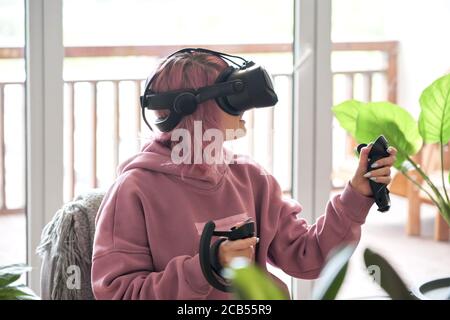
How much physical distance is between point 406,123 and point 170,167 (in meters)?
0.65

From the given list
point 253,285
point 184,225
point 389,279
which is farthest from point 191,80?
point 253,285

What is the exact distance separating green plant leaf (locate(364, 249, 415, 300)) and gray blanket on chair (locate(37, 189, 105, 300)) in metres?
0.93

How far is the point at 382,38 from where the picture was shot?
2758mm

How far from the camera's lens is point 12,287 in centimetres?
135

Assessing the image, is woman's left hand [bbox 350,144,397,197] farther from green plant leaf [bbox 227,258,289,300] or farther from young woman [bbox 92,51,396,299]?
green plant leaf [bbox 227,258,289,300]

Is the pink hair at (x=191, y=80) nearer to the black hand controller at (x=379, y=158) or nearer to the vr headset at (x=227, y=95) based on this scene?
the vr headset at (x=227, y=95)

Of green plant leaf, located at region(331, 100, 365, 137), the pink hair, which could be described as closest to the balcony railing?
green plant leaf, located at region(331, 100, 365, 137)

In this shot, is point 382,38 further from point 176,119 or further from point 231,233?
point 231,233

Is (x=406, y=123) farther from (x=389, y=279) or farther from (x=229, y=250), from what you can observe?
(x=389, y=279)

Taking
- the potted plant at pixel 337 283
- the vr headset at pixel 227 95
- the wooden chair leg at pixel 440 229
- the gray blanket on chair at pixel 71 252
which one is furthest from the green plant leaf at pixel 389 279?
the wooden chair leg at pixel 440 229

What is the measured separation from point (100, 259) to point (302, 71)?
3.86ft

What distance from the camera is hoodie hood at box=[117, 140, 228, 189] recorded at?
168 cm

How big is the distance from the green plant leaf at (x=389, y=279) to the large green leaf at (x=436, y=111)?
1010mm
